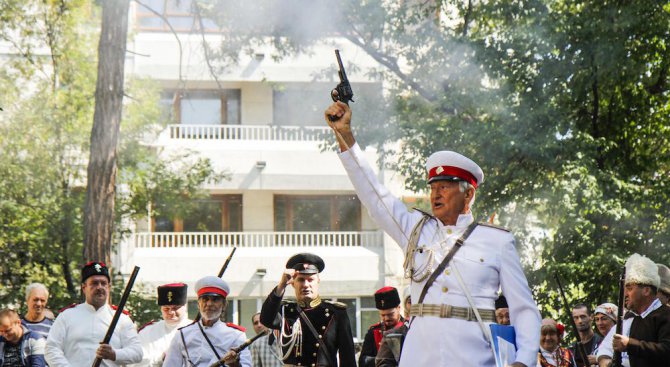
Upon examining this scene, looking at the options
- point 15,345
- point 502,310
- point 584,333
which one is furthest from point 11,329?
point 584,333

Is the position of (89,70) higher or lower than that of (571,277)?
higher

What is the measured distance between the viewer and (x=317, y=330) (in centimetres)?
745

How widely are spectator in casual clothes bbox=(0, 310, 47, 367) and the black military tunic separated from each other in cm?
405

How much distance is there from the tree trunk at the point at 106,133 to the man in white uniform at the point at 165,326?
5.21 meters

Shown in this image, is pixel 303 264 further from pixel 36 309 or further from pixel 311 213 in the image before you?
pixel 311 213

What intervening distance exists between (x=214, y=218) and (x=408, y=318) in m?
21.0

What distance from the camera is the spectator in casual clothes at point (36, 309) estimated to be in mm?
10852

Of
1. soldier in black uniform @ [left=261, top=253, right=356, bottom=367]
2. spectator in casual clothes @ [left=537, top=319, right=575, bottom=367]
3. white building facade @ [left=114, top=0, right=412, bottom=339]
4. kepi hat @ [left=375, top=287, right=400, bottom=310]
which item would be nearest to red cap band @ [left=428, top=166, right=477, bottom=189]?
soldier in black uniform @ [left=261, top=253, right=356, bottom=367]

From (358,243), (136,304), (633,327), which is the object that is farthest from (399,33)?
(358,243)

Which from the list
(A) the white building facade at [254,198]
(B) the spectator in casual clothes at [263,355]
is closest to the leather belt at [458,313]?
(B) the spectator in casual clothes at [263,355]

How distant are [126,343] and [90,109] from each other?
11.7 meters

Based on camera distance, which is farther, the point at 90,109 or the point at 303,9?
the point at 90,109

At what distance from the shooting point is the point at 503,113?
590 inches

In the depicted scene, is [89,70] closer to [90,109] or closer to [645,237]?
[90,109]
